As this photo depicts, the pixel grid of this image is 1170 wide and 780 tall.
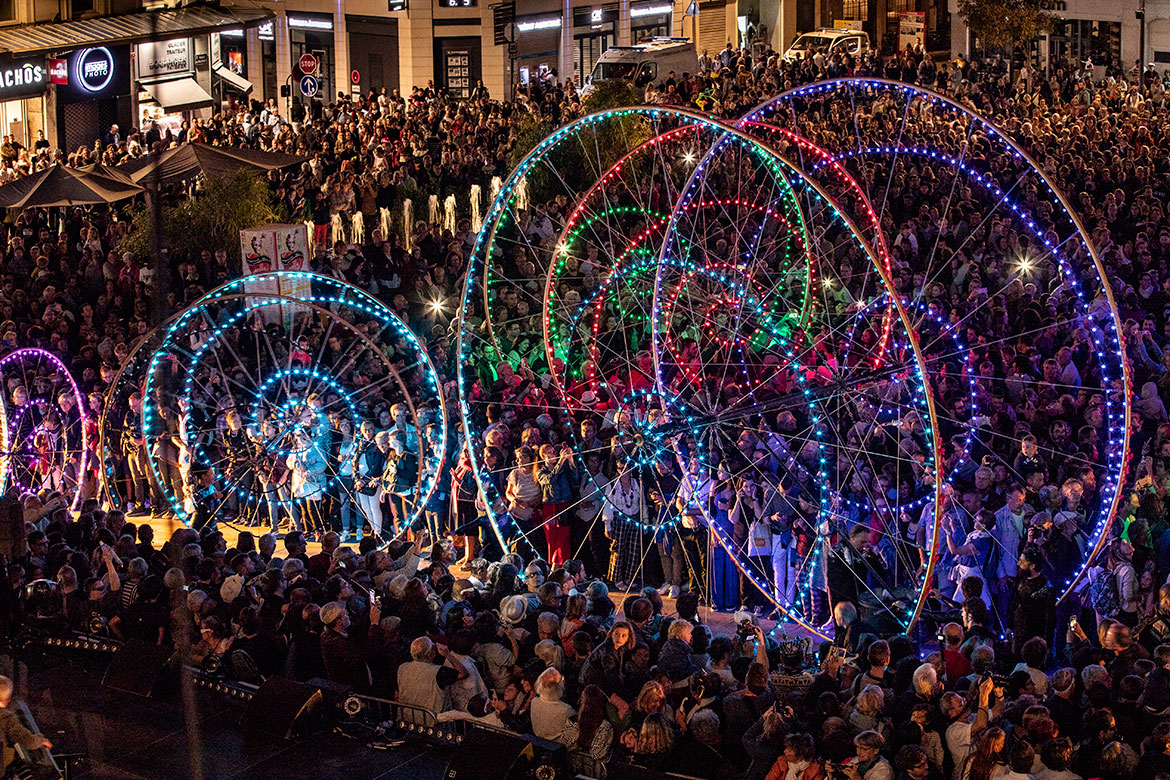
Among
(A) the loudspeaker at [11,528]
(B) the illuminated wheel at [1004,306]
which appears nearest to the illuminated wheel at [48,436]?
(A) the loudspeaker at [11,528]

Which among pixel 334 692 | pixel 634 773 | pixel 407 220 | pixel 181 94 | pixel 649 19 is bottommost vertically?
pixel 334 692

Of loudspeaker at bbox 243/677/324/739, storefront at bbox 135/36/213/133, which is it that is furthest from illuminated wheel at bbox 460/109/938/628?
storefront at bbox 135/36/213/133

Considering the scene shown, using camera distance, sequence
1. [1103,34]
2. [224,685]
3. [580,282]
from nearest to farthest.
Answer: [224,685] < [580,282] < [1103,34]

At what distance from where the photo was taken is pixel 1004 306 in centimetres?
1880

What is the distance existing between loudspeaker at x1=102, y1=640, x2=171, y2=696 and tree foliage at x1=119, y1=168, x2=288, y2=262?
14001 mm

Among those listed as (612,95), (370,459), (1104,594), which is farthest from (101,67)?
(1104,594)

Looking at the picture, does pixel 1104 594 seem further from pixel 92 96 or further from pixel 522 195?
pixel 92 96

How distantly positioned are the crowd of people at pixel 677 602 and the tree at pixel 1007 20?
26.4 m

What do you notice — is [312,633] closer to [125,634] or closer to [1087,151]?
[125,634]

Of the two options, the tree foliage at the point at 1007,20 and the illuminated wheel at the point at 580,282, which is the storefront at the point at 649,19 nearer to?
the tree foliage at the point at 1007,20

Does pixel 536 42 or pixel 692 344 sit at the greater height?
pixel 536 42

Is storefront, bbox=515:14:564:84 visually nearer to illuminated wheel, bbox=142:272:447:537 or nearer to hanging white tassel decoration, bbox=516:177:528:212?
hanging white tassel decoration, bbox=516:177:528:212

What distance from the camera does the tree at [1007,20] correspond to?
46812 mm

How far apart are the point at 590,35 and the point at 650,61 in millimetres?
16416
